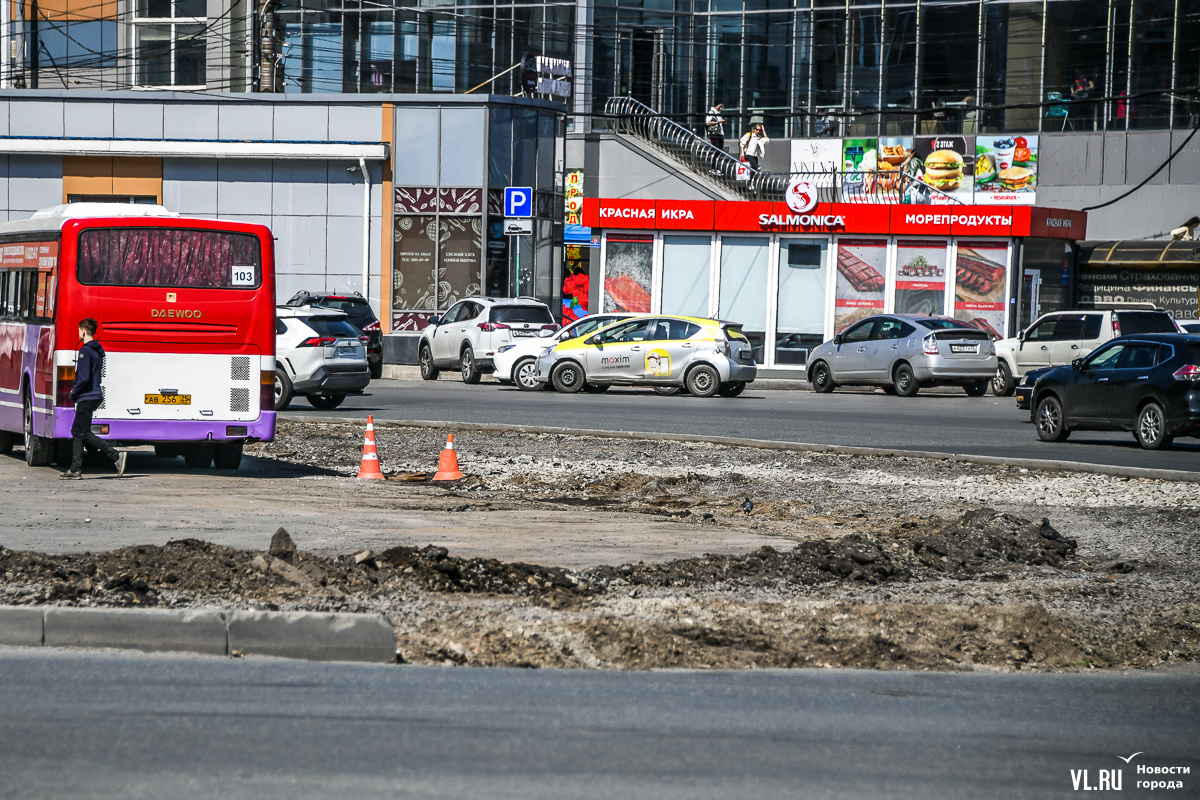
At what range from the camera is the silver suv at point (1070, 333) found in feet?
93.5

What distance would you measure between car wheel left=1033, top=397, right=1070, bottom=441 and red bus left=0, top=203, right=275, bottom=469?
413 inches

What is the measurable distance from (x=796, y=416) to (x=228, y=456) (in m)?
9.92

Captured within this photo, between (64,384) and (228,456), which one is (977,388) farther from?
(64,384)

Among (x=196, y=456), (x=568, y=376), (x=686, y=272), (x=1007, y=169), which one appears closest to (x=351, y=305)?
(x=568, y=376)

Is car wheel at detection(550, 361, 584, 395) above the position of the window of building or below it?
below

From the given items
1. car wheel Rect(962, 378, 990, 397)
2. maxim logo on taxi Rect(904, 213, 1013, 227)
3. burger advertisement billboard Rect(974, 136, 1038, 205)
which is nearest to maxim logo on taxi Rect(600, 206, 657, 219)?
maxim logo on taxi Rect(904, 213, 1013, 227)

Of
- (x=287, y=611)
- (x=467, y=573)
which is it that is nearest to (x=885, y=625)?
(x=467, y=573)

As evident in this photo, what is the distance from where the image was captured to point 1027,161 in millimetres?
44562

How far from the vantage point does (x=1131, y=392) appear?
1830cm

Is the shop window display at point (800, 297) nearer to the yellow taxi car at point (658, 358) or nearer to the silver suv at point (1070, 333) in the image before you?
the silver suv at point (1070, 333)

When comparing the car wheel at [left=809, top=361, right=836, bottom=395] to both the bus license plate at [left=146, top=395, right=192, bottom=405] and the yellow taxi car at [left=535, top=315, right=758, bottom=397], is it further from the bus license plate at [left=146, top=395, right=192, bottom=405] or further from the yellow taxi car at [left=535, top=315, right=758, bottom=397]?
the bus license plate at [left=146, top=395, right=192, bottom=405]

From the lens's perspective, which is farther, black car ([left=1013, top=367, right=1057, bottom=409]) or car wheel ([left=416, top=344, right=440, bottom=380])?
car wheel ([left=416, top=344, right=440, bottom=380])

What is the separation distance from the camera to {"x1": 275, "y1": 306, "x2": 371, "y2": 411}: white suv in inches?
914

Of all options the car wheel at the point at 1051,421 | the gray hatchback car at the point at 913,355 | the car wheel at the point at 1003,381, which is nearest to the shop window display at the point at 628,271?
the gray hatchback car at the point at 913,355
